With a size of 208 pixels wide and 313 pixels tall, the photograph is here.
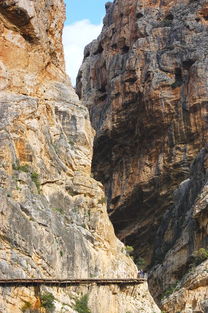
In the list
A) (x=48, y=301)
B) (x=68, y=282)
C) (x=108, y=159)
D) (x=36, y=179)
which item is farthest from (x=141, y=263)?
(x=48, y=301)

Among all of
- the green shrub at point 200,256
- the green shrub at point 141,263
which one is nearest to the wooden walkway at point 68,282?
the green shrub at point 200,256

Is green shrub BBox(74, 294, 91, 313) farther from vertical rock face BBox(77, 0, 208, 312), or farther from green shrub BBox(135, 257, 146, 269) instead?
vertical rock face BBox(77, 0, 208, 312)

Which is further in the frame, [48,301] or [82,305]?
[82,305]

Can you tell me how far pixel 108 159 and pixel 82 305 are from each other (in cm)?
4070

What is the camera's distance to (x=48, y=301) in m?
39.7

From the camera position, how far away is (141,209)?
78.5 meters

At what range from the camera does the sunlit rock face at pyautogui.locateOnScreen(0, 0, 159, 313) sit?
4134cm

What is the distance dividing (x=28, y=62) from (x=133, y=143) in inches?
1206

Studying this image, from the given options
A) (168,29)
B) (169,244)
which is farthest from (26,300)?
(168,29)

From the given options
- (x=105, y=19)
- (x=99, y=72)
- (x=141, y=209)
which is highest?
(x=105, y=19)

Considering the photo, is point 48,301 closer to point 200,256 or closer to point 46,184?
point 46,184

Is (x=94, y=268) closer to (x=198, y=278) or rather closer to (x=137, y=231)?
(x=198, y=278)

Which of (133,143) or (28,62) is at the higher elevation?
(133,143)

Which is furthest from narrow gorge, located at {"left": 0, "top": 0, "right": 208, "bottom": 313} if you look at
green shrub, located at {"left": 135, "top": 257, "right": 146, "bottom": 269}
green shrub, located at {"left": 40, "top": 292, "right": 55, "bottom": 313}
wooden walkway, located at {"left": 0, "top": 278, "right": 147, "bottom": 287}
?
green shrub, located at {"left": 135, "top": 257, "right": 146, "bottom": 269}
